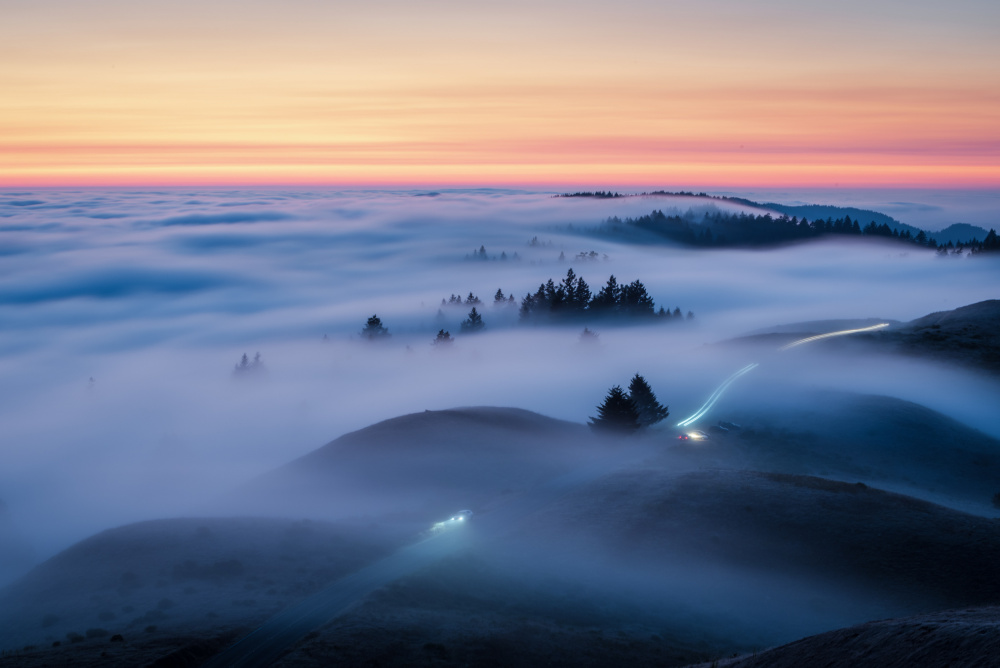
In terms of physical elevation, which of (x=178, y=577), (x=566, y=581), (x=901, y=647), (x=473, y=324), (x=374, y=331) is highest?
(x=901, y=647)

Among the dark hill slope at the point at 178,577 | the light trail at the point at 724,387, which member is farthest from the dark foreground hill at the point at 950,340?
the dark hill slope at the point at 178,577

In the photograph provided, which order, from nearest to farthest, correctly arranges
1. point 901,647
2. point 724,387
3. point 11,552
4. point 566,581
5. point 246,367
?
point 901,647 < point 566,581 < point 11,552 < point 724,387 < point 246,367

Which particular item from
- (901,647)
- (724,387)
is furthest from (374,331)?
(901,647)

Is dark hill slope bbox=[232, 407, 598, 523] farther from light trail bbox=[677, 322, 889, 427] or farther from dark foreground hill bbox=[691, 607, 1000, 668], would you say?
dark foreground hill bbox=[691, 607, 1000, 668]

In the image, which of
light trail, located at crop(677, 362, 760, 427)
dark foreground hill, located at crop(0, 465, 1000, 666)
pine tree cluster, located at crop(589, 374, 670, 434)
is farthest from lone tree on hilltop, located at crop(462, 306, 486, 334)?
dark foreground hill, located at crop(0, 465, 1000, 666)

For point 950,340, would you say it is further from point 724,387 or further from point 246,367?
point 246,367

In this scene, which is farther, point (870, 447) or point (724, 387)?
point (724, 387)
